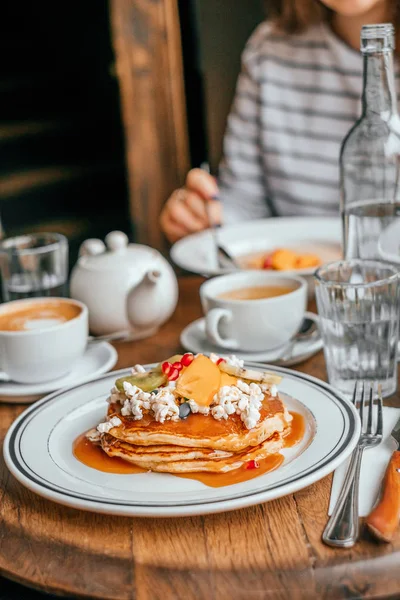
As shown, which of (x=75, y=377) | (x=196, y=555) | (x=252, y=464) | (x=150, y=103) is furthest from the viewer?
(x=150, y=103)

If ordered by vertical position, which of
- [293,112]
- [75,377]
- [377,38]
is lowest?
[75,377]

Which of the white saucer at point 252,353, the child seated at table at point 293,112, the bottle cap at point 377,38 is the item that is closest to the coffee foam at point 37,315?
the white saucer at point 252,353

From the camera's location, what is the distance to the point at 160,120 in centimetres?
374

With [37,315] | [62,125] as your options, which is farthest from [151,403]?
[62,125]

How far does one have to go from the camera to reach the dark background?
4648 mm

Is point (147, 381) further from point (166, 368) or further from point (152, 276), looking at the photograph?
point (152, 276)

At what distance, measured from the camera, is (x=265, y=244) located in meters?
1.79

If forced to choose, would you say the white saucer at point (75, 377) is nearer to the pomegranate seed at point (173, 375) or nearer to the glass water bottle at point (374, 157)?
the pomegranate seed at point (173, 375)

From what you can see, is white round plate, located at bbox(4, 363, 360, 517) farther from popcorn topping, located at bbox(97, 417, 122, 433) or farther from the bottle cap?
the bottle cap

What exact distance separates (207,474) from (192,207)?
4.10ft

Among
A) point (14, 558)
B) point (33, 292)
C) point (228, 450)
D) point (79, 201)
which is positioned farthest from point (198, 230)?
point (79, 201)

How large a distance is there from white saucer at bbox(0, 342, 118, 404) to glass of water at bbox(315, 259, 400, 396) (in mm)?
371

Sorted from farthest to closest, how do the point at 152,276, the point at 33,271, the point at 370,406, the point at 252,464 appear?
the point at 33,271, the point at 152,276, the point at 370,406, the point at 252,464

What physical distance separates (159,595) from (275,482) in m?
0.17
